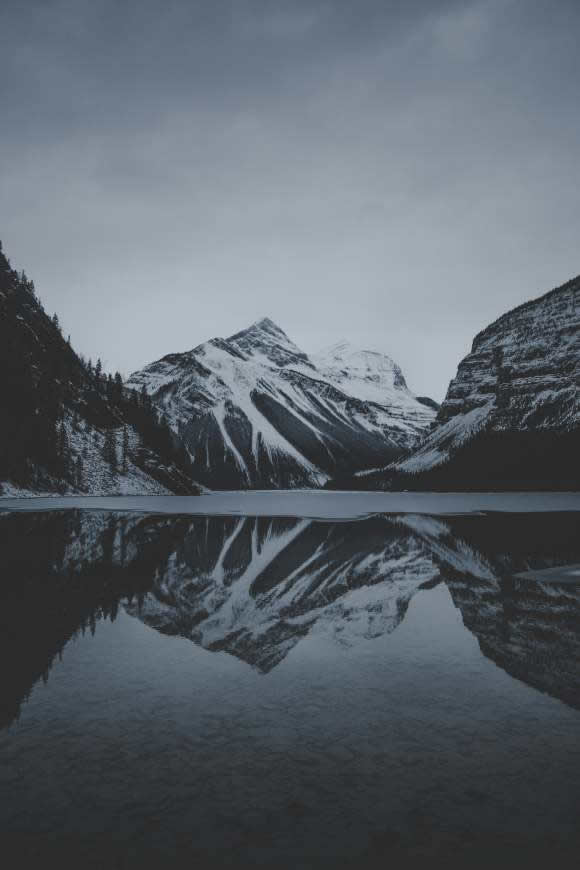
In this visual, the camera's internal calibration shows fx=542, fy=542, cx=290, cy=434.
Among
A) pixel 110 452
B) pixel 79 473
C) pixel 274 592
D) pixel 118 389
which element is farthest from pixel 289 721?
pixel 118 389

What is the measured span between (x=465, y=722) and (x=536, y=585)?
16.1 m

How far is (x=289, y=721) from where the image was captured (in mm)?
11359

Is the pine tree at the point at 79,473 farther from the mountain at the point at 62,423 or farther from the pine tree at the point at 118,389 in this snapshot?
the pine tree at the point at 118,389

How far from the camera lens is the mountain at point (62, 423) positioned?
121938mm

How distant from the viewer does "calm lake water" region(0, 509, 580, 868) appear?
7344 millimetres

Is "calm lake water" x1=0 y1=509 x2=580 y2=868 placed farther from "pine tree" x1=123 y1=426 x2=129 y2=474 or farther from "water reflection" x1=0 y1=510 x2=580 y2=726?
"pine tree" x1=123 y1=426 x2=129 y2=474

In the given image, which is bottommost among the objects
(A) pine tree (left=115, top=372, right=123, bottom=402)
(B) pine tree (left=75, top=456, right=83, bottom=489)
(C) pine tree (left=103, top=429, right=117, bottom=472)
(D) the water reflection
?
(D) the water reflection

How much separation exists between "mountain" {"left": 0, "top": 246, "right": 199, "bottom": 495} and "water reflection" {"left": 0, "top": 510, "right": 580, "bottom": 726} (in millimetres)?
83143

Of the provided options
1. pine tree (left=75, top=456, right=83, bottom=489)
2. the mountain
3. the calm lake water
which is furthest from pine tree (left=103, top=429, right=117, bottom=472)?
the calm lake water

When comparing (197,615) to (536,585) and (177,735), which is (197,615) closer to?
(177,735)

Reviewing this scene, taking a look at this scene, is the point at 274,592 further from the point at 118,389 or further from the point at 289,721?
the point at 118,389

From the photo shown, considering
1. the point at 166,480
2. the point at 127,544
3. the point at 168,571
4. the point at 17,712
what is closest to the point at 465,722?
the point at 17,712

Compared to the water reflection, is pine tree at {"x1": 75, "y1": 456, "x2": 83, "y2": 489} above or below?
above

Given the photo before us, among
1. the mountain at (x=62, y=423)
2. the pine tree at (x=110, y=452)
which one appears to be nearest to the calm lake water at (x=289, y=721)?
the mountain at (x=62, y=423)
